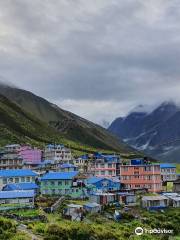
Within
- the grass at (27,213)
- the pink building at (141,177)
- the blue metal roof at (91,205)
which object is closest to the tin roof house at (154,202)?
the blue metal roof at (91,205)

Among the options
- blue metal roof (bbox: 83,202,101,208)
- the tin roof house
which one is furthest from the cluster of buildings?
blue metal roof (bbox: 83,202,101,208)

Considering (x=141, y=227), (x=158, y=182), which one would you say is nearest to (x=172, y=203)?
(x=158, y=182)

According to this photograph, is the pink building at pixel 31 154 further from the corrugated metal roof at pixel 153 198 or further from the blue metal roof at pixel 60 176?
the corrugated metal roof at pixel 153 198

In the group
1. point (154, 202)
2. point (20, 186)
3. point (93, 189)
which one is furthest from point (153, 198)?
Answer: point (20, 186)

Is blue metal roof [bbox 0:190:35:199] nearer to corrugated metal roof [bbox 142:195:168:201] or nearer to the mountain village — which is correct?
the mountain village

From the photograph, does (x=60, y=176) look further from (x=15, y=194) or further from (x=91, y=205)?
(x=91, y=205)

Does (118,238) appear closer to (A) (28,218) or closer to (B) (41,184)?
(A) (28,218)

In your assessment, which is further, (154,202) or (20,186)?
(20,186)

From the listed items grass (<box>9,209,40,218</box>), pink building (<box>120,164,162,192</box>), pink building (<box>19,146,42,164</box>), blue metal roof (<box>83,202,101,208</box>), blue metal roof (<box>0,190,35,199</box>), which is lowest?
grass (<box>9,209,40,218</box>)

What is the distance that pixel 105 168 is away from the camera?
135 metres

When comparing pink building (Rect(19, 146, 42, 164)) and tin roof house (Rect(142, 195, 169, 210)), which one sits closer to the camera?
tin roof house (Rect(142, 195, 169, 210))

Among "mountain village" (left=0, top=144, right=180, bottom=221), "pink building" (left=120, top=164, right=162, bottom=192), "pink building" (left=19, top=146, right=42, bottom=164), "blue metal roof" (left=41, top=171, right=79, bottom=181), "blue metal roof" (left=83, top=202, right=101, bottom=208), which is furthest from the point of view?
"pink building" (left=19, top=146, right=42, bottom=164)

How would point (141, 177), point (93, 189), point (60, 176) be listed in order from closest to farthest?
point (93, 189), point (60, 176), point (141, 177)

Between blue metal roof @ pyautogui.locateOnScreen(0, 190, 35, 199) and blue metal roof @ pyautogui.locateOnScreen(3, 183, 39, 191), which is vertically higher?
blue metal roof @ pyautogui.locateOnScreen(3, 183, 39, 191)
